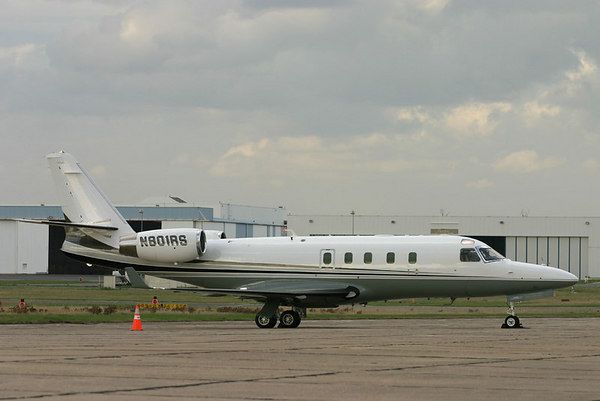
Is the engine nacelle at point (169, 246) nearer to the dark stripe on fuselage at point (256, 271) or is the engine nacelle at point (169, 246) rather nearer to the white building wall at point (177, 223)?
the dark stripe on fuselage at point (256, 271)

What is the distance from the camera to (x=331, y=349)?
93.6ft

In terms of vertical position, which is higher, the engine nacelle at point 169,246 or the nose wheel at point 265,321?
the engine nacelle at point 169,246

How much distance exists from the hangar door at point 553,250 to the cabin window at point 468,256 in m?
85.1

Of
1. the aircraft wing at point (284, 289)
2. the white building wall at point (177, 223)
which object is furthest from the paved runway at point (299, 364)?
the white building wall at point (177, 223)

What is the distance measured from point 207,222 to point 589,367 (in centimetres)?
10894

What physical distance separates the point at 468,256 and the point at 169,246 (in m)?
10.0

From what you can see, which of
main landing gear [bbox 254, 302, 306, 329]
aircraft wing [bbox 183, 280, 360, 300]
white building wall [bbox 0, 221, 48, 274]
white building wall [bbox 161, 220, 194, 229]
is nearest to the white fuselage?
aircraft wing [bbox 183, 280, 360, 300]

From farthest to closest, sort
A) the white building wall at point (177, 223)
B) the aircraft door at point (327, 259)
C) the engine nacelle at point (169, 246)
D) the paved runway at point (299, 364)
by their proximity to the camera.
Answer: the white building wall at point (177, 223) → the engine nacelle at point (169, 246) → the aircraft door at point (327, 259) → the paved runway at point (299, 364)

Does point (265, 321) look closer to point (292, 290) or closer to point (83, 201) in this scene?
point (292, 290)

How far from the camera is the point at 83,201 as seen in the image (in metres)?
46.7

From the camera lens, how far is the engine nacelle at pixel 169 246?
43.8m

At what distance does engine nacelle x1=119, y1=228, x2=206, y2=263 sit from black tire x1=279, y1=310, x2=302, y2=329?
3.99 meters

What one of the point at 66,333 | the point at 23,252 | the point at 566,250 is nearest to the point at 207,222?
the point at 23,252

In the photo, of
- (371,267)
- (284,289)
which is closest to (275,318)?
(284,289)
